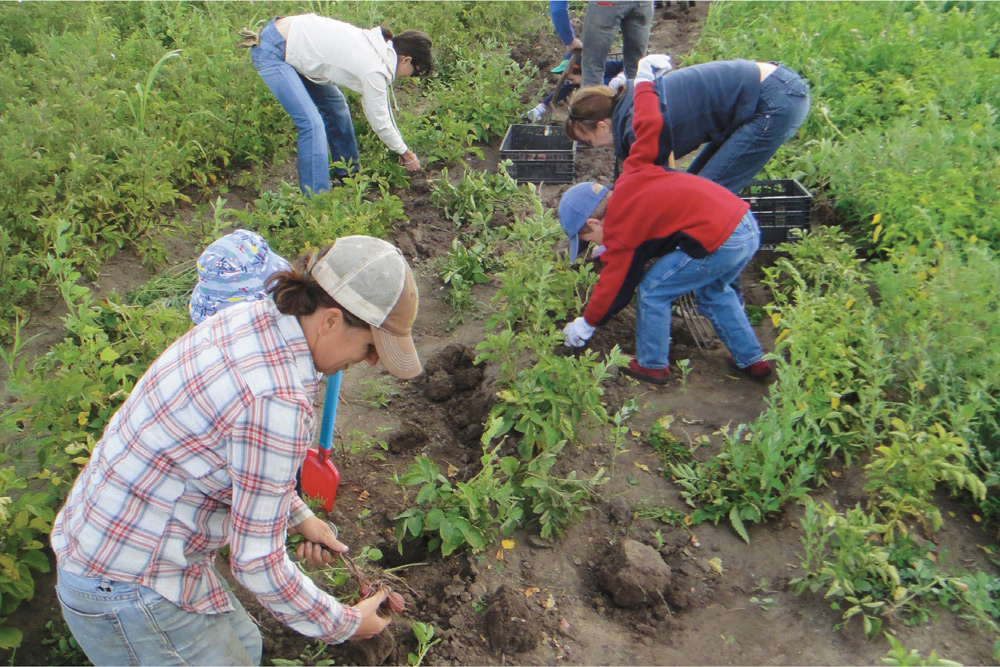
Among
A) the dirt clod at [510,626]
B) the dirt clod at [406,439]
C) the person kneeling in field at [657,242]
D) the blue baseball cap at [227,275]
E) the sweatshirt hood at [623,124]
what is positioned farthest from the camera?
the sweatshirt hood at [623,124]

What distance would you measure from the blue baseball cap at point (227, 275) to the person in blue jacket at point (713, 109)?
1.99 metres

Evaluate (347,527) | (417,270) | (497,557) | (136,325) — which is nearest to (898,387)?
(497,557)

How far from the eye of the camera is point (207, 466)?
176 cm

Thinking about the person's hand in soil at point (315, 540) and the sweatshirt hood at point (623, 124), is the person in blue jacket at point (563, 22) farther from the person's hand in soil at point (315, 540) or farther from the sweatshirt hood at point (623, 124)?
the person's hand in soil at point (315, 540)

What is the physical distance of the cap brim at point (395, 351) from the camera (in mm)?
1769

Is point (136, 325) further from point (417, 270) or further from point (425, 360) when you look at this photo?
point (417, 270)

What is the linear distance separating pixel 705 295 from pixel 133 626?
9.58 feet

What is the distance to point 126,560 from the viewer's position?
180cm

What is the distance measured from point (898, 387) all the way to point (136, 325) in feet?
11.8

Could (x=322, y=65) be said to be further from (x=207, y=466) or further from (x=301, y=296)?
(x=207, y=466)

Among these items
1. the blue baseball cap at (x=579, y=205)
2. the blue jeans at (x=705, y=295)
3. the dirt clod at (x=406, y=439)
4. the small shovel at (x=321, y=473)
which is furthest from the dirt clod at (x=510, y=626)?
the blue baseball cap at (x=579, y=205)

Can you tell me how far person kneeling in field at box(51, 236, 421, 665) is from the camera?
1.69m

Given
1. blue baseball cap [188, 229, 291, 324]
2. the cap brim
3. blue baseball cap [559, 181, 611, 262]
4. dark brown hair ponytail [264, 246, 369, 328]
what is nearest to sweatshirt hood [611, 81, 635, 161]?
blue baseball cap [559, 181, 611, 262]

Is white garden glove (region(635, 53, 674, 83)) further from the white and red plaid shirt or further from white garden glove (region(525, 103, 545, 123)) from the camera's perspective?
the white and red plaid shirt
